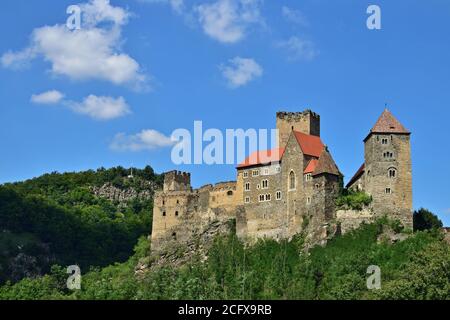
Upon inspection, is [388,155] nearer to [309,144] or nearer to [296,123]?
[309,144]

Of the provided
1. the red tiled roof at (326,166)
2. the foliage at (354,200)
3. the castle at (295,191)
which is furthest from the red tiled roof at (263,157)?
the foliage at (354,200)

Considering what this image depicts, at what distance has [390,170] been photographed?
85000 mm

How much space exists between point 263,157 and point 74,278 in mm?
25736

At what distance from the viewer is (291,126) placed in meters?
95.6

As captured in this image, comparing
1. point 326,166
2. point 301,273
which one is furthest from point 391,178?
point 301,273

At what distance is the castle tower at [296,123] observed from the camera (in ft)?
311

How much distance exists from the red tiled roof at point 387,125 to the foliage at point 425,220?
363 inches

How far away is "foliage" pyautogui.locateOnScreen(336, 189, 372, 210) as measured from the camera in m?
85.2

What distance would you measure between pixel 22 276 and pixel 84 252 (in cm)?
856

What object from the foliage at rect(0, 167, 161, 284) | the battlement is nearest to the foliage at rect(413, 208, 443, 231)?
the battlement

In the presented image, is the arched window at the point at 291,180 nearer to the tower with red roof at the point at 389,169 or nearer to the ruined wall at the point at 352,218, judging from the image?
the ruined wall at the point at 352,218

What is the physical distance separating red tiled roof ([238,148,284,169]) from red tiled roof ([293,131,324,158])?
2.35 m

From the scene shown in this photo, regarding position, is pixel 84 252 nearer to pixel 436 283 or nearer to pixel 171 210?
pixel 171 210
